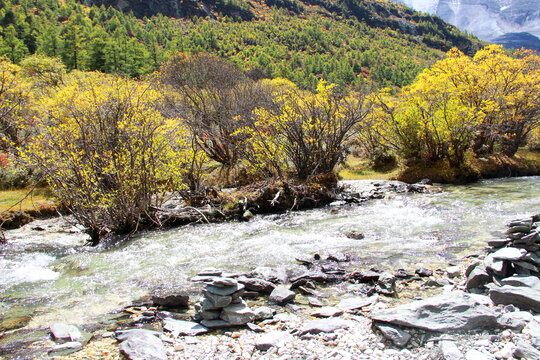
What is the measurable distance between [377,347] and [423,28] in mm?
193068

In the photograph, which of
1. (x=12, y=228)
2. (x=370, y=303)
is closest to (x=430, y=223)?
(x=370, y=303)

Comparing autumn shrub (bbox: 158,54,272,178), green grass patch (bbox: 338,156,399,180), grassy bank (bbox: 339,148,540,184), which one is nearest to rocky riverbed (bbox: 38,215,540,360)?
grassy bank (bbox: 339,148,540,184)

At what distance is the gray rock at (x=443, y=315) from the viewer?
3.86 meters

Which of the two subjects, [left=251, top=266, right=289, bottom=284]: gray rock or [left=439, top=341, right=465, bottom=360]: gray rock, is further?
[left=251, top=266, right=289, bottom=284]: gray rock

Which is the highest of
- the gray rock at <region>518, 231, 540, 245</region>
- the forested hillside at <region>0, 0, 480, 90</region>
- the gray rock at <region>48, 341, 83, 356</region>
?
the forested hillside at <region>0, 0, 480, 90</region>

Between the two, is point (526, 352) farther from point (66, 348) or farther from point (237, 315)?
point (66, 348)

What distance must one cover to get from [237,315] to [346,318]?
149cm

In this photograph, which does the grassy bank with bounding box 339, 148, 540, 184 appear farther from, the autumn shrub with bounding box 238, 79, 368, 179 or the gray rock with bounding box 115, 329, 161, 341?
the gray rock with bounding box 115, 329, 161, 341

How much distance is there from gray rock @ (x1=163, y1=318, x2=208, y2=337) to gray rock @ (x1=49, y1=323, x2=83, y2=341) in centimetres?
107

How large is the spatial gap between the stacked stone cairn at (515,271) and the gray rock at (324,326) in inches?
84.3


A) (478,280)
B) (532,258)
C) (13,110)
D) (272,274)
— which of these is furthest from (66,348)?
(13,110)

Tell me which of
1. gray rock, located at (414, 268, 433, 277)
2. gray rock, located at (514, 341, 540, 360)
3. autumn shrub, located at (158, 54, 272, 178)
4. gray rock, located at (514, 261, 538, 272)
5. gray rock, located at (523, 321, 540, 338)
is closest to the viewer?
gray rock, located at (514, 341, 540, 360)

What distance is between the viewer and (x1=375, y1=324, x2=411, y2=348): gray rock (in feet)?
12.3

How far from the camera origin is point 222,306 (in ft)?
15.9
